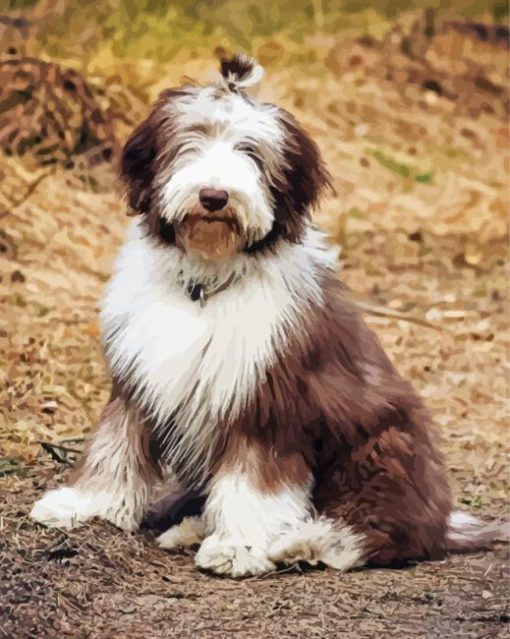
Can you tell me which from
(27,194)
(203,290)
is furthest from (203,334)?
(27,194)

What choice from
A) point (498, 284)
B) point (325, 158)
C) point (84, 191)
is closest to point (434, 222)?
point (498, 284)

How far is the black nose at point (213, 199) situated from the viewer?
198 centimetres

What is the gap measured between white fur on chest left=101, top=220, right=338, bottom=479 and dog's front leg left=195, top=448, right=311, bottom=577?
0.08m

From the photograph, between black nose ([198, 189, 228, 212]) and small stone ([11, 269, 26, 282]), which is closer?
black nose ([198, 189, 228, 212])

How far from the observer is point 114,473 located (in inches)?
87.7

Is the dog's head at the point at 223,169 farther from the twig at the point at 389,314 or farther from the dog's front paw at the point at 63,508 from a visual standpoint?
the dog's front paw at the point at 63,508

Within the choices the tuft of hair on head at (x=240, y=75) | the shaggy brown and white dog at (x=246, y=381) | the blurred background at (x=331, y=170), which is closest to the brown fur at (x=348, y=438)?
the shaggy brown and white dog at (x=246, y=381)

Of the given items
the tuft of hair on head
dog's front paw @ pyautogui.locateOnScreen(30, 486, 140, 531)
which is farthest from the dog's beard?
dog's front paw @ pyautogui.locateOnScreen(30, 486, 140, 531)

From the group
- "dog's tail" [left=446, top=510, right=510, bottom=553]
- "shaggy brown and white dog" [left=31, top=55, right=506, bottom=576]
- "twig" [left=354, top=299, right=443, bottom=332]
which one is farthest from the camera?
"twig" [left=354, top=299, right=443, bottom=332]

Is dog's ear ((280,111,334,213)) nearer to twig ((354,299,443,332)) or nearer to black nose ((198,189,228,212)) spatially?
black nose ((198,189,228,212))

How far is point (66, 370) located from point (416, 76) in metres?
1.05

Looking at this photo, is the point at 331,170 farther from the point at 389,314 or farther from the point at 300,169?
the point at 389,314

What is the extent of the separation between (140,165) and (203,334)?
29cm

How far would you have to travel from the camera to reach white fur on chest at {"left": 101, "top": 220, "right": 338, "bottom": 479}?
84.1 inches
